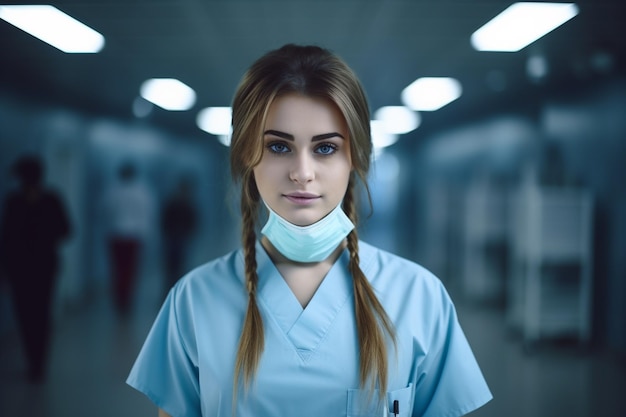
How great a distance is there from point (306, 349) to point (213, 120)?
141cm

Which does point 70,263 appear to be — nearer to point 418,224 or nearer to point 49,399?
point 49,399

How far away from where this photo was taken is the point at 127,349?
2.10 metres

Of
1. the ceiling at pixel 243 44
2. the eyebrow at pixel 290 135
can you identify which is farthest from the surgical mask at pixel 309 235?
the ceiling at pixel 243 44

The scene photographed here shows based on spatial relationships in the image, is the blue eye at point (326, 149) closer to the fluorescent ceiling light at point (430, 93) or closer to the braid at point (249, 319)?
the braid at point (249, 319)

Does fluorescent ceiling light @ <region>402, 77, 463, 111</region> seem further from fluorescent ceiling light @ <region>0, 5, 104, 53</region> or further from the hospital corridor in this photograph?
fluorescent ceiling light @ <region>0, 5, 104, 53</region>

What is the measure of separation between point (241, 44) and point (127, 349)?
50.8 inches

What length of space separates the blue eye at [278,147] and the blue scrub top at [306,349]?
20 centimetres

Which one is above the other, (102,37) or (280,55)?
(102,37)

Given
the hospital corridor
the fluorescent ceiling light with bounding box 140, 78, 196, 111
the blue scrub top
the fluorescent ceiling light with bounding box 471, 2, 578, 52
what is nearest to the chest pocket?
the blue scrub top

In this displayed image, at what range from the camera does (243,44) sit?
1744mm

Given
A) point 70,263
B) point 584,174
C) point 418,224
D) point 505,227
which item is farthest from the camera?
point 505,227

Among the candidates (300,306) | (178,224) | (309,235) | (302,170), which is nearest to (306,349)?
(300,306)

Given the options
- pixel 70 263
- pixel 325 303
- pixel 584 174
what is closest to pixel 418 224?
pixel 584 174

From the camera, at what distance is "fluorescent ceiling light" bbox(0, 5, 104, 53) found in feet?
4.80
